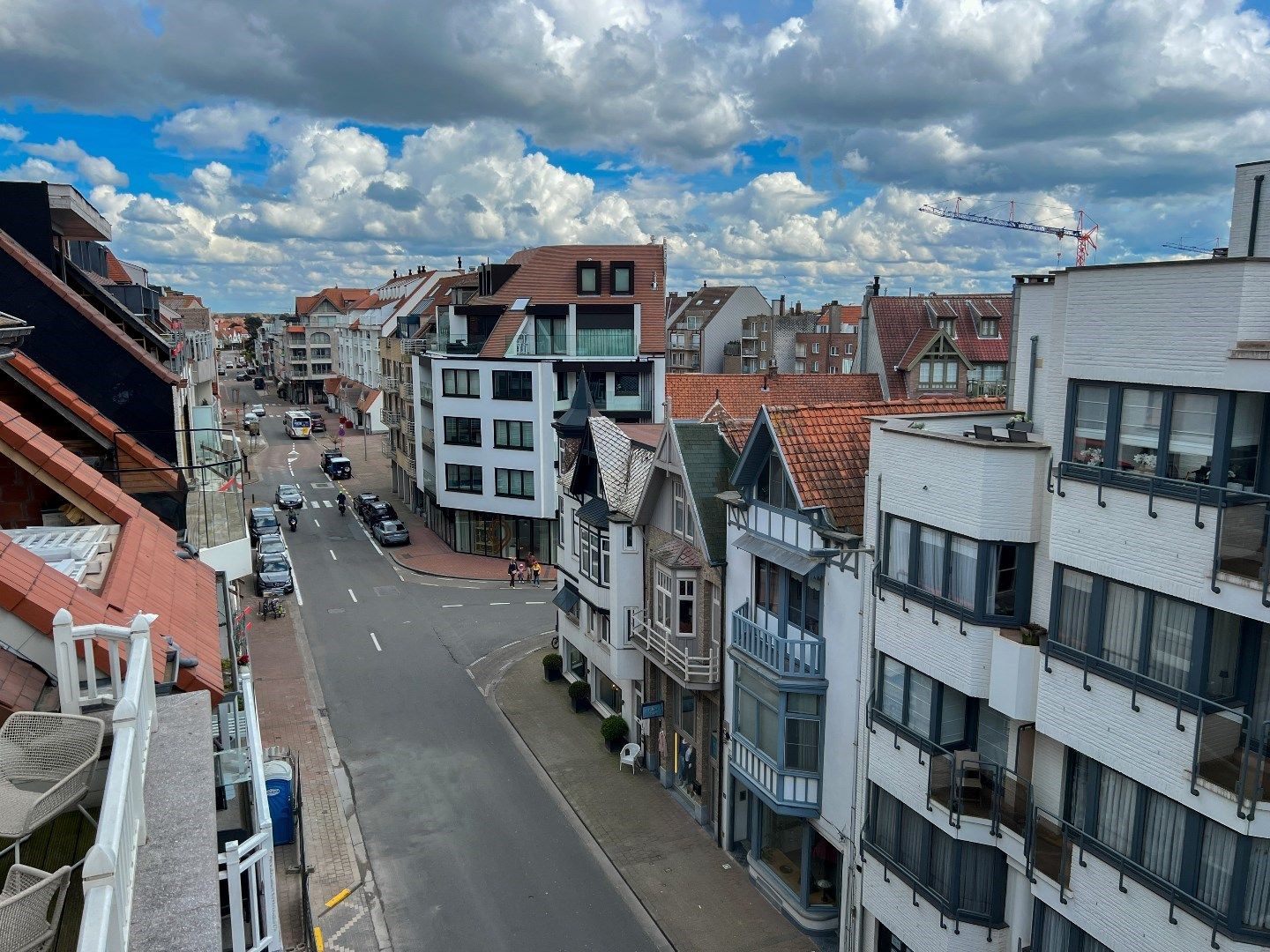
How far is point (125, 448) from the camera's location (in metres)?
18.4

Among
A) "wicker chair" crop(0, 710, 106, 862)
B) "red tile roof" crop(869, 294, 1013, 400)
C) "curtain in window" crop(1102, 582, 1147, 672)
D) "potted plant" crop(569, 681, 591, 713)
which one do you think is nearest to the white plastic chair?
"potted plant" crop(569, 681, 591, 713)

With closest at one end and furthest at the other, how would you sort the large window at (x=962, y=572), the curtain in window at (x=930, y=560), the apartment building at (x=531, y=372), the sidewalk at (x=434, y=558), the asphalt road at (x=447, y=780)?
1. the large window at (x=962, y=572)
2. the curtain in window at (x=930, y=560)
3. the asphalt road at (x=447, y=780)
4. the apartment building at (x=531, y=372)
5. the sidewalk at (x=434, y=558)

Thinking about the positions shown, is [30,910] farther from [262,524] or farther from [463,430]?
[262,524]

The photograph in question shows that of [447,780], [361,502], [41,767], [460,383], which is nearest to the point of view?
[41,767]

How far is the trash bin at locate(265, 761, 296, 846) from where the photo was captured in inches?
864

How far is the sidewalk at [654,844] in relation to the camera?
66.2 ft

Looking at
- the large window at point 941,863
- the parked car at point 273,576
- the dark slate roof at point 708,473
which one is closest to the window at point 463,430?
the parked car at point 273,576

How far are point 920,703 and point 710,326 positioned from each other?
302ft

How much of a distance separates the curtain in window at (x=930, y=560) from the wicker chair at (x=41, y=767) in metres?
12.4

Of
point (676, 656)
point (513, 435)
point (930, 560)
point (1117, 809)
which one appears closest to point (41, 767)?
point (930, 560)

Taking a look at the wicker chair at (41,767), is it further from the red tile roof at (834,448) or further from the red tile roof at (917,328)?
the red tile roof at (917,328)

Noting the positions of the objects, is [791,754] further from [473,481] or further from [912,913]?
[473,481]

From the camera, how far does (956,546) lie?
1505 centimetres

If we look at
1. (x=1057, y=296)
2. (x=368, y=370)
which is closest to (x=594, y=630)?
(x=1057, y=296)
